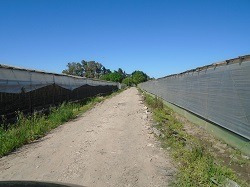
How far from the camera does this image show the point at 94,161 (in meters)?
6.70

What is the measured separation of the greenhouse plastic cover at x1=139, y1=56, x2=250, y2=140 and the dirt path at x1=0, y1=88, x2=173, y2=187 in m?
1.96

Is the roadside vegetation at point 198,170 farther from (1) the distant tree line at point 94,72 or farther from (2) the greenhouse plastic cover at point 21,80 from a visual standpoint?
(1) the distant tree line at point 94,72

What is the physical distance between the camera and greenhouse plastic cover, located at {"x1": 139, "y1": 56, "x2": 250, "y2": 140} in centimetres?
704

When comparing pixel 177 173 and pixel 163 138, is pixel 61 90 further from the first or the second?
pixel 177 173

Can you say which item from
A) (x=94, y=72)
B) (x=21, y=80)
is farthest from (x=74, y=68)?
(x=21, y=80)

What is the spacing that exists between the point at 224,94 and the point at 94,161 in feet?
13.4

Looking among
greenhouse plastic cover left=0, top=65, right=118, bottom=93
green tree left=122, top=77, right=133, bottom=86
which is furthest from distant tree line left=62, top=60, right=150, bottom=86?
greenhouse plastic cover left=0, top=65, right=118, bottom=93

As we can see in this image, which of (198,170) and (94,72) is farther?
(94,72)

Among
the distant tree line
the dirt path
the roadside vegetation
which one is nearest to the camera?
the roadside vegetation

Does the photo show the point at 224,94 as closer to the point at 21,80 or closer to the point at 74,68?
the point at 21,80

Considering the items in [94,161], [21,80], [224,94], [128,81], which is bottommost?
[94,161]

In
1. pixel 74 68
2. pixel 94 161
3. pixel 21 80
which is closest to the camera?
pixel 94 161

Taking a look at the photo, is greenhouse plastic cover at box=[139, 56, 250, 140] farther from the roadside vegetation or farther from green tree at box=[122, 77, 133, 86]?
green tree at box=[122, 77, 133, 86]

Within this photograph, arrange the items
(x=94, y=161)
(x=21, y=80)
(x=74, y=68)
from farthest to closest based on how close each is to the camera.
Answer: (x=74, y=68) < (x=21, y=80) < (x=94, y=161)
